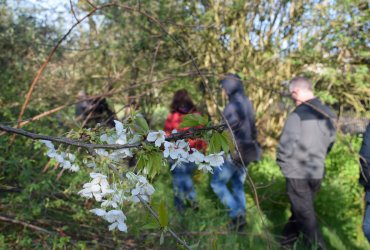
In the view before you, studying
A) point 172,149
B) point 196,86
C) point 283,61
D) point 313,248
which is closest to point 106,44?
point 196,86

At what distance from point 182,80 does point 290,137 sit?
10.7ft

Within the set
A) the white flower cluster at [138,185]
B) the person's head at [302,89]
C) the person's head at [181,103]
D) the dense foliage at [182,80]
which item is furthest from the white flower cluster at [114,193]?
the person's head at [181,103]

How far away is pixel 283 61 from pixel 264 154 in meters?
2.01

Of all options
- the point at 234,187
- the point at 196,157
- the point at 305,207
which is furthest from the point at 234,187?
the point at 196,157

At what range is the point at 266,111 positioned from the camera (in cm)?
862

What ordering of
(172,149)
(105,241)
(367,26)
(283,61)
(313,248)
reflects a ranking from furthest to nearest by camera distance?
(283,61) < (367,26) < (313,248) < (105,241) < (172,149)

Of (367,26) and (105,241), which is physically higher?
(367,26)

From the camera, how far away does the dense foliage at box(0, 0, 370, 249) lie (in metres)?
3.76

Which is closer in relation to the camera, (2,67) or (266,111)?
(2,67)

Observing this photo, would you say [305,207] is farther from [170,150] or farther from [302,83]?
[170,150]

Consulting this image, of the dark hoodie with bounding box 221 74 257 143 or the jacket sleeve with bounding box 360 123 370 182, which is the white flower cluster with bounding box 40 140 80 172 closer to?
the jacket sleeve with bounding box 360 123 370 182

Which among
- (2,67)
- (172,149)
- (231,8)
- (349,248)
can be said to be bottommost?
(349,248)

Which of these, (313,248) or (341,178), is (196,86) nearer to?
(341,178)

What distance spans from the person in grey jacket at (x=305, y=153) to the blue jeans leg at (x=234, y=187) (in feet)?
2.43
